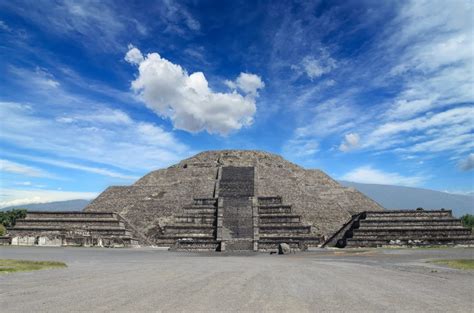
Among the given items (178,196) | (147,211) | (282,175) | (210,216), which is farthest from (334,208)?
(147,211)

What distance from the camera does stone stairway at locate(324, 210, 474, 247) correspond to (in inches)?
1089

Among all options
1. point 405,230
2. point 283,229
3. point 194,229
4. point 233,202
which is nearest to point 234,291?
point 283,229

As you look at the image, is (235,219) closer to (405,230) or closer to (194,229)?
(194,229)

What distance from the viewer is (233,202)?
108 ft

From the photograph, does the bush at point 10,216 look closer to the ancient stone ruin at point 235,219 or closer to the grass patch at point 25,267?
the ancient stone ruin at point 235,219

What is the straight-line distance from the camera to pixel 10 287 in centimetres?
882

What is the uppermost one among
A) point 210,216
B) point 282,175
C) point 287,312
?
point 282,175

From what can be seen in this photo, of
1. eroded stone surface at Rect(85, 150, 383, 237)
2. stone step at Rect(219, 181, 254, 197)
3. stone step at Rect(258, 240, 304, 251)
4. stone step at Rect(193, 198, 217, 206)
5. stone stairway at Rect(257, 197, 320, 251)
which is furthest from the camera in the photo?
stone step at Rect(219, 181, 254, 197)

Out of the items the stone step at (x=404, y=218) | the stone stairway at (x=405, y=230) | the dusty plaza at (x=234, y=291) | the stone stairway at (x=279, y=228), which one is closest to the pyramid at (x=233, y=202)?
the stone stairway at (x=279, y=228)

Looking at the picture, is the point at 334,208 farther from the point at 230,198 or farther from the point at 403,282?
the point at 403,282

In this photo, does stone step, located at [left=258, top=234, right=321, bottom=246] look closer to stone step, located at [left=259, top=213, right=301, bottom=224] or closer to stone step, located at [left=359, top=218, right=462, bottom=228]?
stone step, located at [left=259, top=213, right=301, bottom=224]

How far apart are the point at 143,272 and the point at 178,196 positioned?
24088 mm

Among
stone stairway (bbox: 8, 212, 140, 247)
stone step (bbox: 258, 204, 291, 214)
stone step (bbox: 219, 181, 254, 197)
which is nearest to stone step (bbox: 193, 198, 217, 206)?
stone step (bbox: 219, 181, 254, 197)

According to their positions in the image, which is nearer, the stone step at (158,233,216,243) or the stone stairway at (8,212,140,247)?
the stone step at (158,233,216,243)
